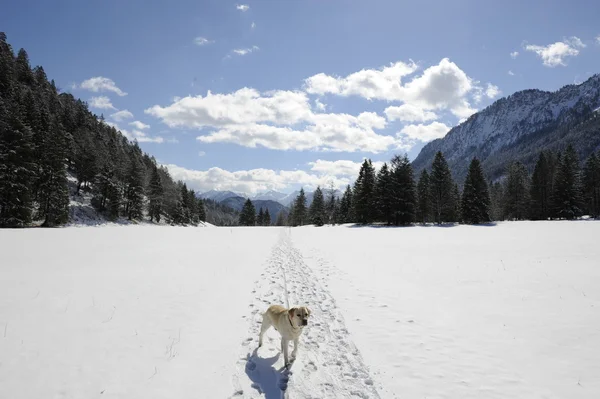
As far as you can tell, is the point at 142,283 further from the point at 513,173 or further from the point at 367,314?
the point at 513,173

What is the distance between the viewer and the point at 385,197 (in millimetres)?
51844

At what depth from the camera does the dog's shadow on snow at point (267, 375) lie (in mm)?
4930

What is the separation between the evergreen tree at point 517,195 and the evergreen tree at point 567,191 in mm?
9396

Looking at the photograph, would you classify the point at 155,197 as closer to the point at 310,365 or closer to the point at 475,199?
the point at 310,365

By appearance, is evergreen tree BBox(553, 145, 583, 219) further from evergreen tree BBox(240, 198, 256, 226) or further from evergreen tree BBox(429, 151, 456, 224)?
evergreen tree BBox(240, 198, 256, 226)

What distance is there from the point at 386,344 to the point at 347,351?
110 cm

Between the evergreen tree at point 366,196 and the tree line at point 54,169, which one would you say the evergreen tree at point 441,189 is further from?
the tree line at point 54,169

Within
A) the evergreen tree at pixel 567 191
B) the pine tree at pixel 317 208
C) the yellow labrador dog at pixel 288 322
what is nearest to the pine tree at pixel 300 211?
the pine tree at pixel 317 208

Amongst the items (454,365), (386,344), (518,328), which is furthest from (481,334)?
(386,344)

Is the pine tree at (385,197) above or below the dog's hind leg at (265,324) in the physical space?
above

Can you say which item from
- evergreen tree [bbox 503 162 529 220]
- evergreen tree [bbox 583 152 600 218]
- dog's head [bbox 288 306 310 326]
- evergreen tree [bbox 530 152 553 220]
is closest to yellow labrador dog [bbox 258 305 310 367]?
dog's head [bbox 288 306 310 326]

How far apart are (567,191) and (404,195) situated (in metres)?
31.8

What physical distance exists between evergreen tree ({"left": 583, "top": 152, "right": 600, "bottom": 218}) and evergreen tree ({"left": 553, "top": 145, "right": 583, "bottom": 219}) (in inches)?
358

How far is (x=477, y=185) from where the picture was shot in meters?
51.2
